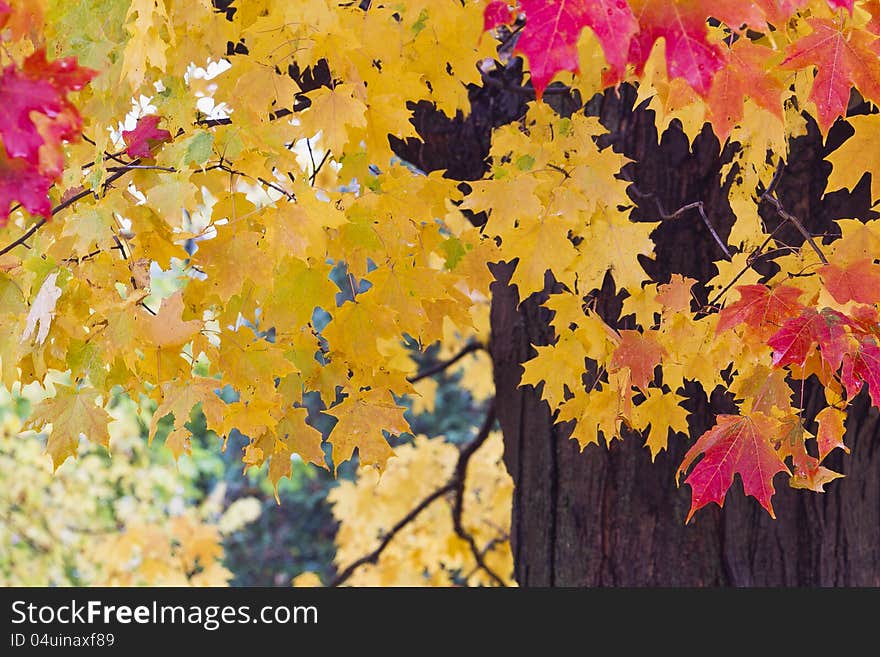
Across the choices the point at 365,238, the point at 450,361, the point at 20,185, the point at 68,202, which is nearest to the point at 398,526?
the point at 450,361

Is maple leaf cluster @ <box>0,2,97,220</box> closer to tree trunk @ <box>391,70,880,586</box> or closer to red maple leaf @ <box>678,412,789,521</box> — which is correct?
red maple leaf @ <box>678,412,789,521</box>

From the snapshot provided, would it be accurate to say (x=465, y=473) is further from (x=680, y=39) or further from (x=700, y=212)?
(x=680, y=39)

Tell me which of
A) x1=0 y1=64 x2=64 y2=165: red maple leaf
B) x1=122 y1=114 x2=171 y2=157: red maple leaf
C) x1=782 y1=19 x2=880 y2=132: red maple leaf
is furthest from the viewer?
x1=122 y1=114 x2=171 y2=157: red maple leaf

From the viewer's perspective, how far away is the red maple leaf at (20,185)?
1333mm

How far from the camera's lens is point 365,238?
196cm

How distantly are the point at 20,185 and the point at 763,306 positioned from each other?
1310 millimetres

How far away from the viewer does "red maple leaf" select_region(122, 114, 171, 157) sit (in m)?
1.96

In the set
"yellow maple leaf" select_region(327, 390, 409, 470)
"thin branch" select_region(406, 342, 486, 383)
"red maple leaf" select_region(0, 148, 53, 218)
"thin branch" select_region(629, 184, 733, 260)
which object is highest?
"thin branch" select_region(406, 342, 486, 383)

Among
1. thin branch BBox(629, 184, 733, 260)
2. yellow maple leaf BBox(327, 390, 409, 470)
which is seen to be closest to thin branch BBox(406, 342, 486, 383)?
thin branch BBox(629, 184, 733, 260)

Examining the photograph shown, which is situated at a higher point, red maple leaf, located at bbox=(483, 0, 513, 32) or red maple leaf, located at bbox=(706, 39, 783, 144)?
red maple leaf, located at bbox=(706, 39, 783, 144)

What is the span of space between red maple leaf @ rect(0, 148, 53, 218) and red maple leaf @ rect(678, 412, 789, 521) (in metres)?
1.19

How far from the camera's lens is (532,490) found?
3201 mm

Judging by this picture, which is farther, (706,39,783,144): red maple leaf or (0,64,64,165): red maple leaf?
(706,39,783,144): red maple leaf

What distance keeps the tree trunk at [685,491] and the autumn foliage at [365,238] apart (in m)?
0.52
